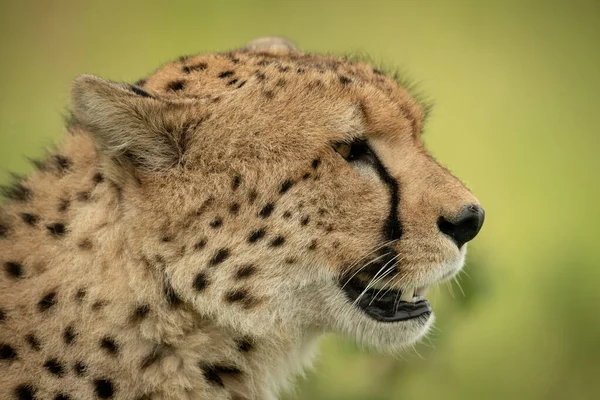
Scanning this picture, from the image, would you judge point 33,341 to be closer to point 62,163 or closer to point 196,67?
point 62,163

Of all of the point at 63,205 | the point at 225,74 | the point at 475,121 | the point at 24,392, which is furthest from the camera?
the point at 475,121

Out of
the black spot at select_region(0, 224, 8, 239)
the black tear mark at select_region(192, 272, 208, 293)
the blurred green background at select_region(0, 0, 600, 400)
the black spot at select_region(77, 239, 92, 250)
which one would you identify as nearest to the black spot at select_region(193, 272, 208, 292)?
the black tear mark at select_region(192, 272, 208, 293)

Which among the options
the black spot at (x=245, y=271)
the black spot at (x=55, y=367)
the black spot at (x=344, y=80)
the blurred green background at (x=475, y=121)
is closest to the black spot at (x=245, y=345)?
the black spot at (x=245, y=271)

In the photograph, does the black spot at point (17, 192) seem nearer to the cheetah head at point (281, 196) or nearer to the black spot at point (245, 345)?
the cheetah head at point (281, 196)

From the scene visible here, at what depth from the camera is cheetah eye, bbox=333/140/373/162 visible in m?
2.00

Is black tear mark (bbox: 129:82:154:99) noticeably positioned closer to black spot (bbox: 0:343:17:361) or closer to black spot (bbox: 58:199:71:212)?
black spot (bbox: 58:199:71:212)

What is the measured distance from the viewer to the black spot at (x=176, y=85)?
2.03m

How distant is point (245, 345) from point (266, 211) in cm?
28

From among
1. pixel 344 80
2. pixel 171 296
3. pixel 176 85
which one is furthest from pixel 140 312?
pixel 344 80

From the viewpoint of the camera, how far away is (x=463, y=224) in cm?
197

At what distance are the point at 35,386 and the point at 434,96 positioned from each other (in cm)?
419

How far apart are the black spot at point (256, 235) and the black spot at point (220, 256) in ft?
0.17

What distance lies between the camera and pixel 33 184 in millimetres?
2029

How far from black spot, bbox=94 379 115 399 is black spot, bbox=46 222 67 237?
301mm
